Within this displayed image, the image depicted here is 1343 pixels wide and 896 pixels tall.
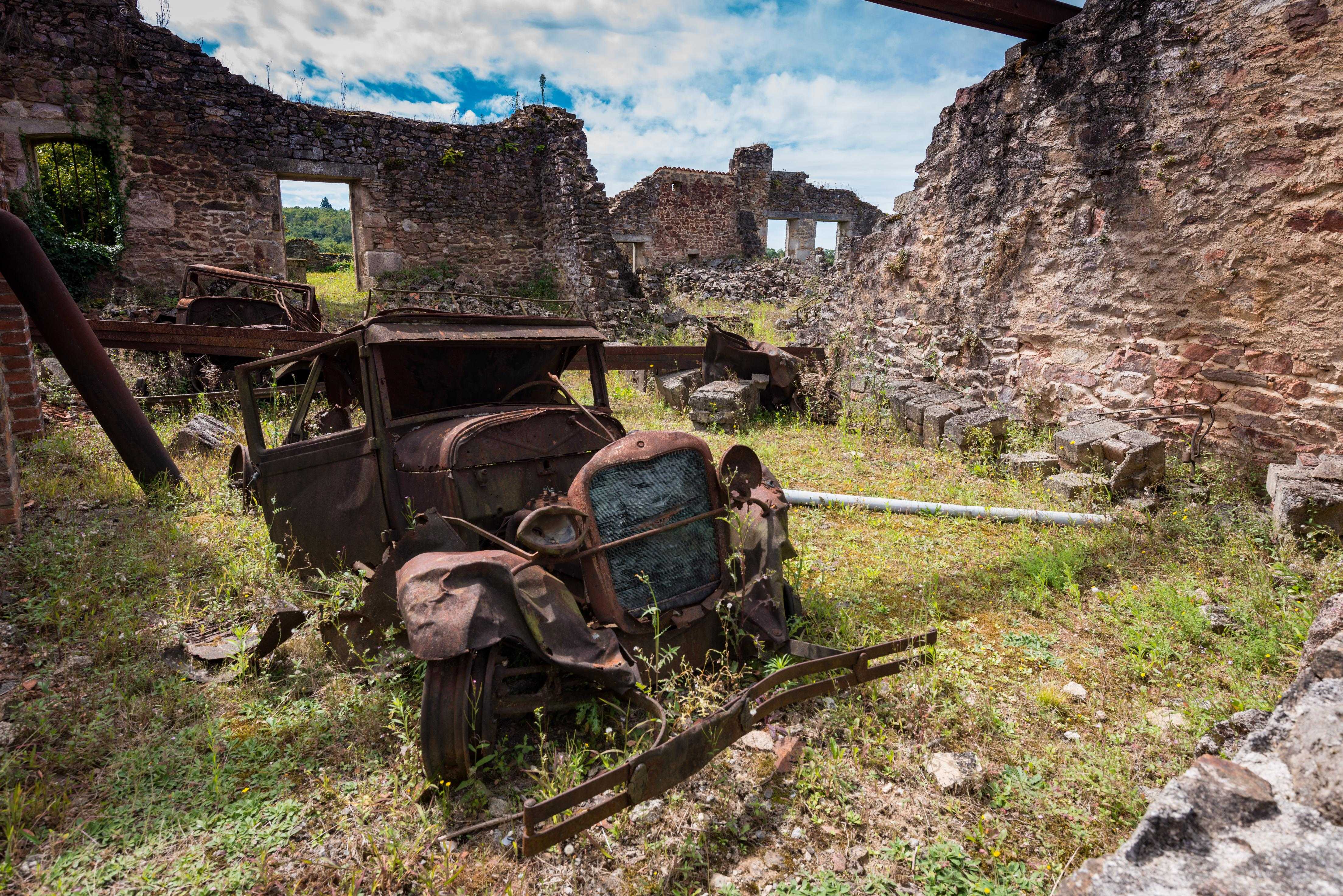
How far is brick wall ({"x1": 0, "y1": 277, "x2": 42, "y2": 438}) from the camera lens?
207 inches

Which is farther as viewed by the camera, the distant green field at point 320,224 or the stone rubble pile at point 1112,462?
the distant green field at point 320,224

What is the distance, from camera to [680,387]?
8.53m

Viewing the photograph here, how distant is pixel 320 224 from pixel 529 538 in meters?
78.7

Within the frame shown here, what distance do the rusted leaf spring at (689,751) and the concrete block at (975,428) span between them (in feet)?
12.7

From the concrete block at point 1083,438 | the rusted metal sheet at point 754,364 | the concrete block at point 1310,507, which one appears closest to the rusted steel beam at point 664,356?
the rusted metal sheet at point 754,364

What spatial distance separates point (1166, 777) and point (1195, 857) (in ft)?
3.14

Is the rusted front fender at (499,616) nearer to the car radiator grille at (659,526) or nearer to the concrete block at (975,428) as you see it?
the car radiator grille at (659,526)

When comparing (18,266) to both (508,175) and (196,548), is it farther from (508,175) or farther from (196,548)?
(508,175)

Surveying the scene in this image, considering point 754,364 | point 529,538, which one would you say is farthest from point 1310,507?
point 754,364

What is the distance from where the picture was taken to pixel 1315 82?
14.9ft

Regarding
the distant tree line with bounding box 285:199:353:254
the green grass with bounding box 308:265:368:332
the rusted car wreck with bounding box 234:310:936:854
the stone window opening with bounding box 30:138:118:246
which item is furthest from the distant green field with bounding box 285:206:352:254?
the rusted car wreck with bounding box 234:310:936:854

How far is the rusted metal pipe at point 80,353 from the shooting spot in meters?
4.67

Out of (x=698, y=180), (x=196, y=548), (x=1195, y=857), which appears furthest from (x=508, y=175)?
(x=1195, y=857)

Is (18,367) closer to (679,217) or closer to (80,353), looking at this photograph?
(80,353)
